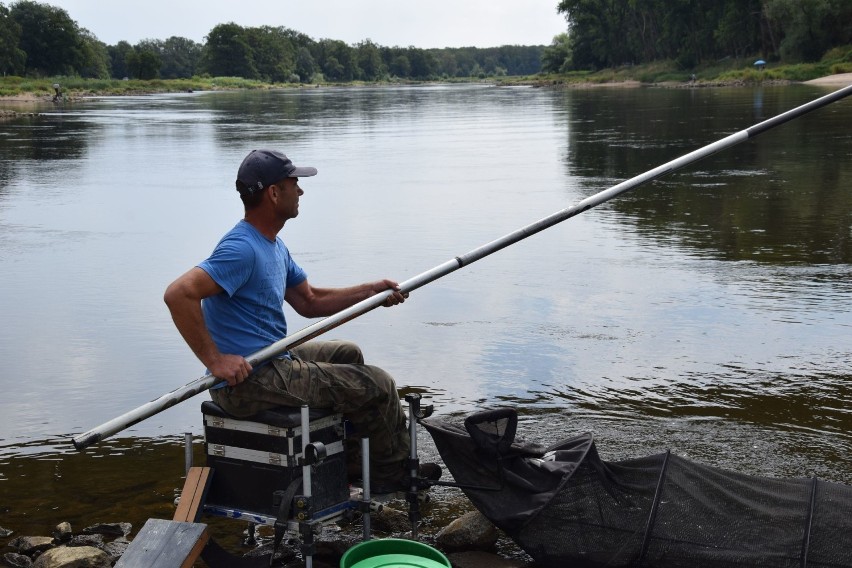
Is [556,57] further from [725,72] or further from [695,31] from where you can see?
[725,72]

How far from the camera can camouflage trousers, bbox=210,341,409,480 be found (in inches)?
172

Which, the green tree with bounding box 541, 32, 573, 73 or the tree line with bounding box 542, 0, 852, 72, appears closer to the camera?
the tree line with bounding box 542, 0, 852, 72

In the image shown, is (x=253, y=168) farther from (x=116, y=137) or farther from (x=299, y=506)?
(x=116, y=137)

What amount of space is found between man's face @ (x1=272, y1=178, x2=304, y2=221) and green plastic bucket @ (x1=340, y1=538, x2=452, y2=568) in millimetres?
1393

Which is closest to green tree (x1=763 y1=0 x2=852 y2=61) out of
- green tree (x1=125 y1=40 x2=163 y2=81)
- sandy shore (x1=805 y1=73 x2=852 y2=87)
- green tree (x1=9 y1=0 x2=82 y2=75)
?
sandy shore (x1=805 y1=73 x2=852 y2=87)

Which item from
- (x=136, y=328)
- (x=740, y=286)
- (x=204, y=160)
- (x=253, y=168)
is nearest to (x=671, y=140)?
(x=204, y=160)

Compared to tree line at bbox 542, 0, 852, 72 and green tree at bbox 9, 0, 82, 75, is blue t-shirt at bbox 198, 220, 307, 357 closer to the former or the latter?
tree line at bbox 542, 0, 852, 72

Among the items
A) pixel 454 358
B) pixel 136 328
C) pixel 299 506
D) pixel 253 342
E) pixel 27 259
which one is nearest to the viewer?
pixel 299 506

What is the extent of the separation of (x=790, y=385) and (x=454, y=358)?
7.56ft

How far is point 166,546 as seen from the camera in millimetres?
4109

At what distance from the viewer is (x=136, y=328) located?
9094mm

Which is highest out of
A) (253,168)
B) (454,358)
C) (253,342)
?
(253,168)

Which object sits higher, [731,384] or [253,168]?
[253,168]

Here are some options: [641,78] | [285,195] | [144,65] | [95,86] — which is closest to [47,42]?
[144,65]
